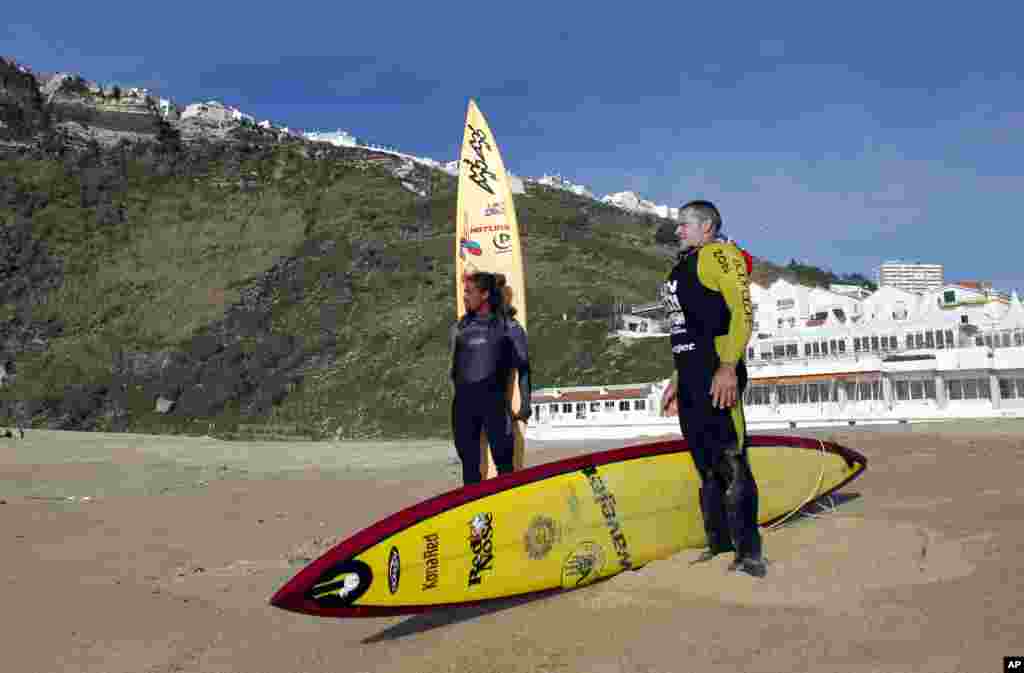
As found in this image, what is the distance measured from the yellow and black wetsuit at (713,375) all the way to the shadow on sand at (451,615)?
79cm

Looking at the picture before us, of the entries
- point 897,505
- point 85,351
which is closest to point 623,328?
point 85,351

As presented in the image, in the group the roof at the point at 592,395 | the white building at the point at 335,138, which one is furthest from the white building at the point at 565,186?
the roof at the point at 592,395

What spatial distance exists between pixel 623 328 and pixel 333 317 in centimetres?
2690

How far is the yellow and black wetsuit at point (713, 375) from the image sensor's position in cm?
413

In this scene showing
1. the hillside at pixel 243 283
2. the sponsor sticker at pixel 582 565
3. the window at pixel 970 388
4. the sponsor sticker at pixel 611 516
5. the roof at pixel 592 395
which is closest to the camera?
the sponsor sticker at pixel 582 565

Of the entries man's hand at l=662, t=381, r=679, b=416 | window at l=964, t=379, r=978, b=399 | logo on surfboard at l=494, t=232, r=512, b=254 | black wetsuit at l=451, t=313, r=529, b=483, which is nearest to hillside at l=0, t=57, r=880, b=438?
window at l=964, t=379, r=978, b=399

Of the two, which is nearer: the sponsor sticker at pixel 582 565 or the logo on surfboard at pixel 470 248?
the sponsor sticker at pixel 582 565

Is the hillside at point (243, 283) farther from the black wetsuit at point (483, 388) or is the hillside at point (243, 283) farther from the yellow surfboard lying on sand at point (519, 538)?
the yellow surfboard lying on sand at point (519, 538)

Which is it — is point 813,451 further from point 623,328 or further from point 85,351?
point 85,351

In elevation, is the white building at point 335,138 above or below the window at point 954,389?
above

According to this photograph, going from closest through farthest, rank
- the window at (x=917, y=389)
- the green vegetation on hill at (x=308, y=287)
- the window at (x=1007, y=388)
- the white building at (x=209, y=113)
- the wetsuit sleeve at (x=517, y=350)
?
the wetsuit sleeve at (x=517, y=350) < the window at (x=1007, y=388) < the window at (x=917, y=389) < the green vegetation on hill at (x=308, y=287) < the white building at (x=209, y=113)

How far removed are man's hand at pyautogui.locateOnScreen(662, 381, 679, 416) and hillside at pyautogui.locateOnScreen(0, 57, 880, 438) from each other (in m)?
49.7

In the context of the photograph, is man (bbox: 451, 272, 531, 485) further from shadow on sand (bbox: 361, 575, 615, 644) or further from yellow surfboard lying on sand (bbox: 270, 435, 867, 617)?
shadow on sand (bbox: 361, 575, 615, 644)

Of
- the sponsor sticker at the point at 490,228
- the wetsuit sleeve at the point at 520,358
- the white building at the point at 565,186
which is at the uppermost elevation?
the white building at the point at 565,186
